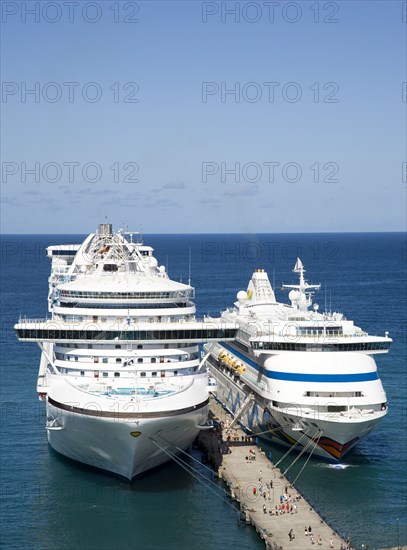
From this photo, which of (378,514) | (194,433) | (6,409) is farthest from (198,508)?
(6,409)

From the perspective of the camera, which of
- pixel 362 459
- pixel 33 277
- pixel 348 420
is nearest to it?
pixel 348 420

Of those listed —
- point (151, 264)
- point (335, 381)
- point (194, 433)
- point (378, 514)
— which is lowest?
point (378, 514)

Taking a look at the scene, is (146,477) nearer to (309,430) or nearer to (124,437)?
(124,437)

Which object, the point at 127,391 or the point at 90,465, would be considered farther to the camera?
the point at 90,465

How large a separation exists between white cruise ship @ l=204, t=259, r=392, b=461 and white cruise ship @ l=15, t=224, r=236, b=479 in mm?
4191

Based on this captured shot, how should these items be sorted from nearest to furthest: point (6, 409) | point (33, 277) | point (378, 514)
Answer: point (378, 514) → point (6, 409) → point (33, 277)

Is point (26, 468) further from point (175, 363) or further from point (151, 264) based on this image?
point (151, 264)

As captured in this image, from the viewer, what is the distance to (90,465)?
49.4m

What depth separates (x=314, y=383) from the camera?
5069 centimetres

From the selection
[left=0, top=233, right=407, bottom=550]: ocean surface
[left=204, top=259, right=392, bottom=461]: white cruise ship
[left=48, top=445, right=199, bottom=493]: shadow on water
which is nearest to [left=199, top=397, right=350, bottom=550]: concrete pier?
[left=0, top=233, right=407, bottom=550]: ocean surface

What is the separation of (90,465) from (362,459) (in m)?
17.2

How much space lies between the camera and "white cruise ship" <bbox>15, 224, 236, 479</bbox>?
45.0m

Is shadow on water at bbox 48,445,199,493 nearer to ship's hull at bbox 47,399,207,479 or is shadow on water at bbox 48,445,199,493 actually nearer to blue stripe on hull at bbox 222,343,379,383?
ship's hull at bbox 47,399,207,479

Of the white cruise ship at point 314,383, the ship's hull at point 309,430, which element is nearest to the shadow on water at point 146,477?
the ship's hull at point 309,430
